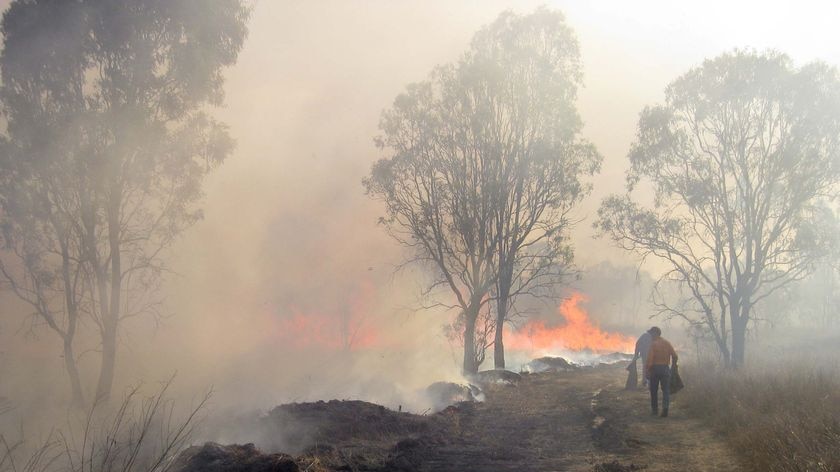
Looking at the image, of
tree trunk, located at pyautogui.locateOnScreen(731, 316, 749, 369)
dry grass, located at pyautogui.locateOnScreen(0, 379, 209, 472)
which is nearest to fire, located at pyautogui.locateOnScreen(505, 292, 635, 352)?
tree trunk, located at pyautogui.locateOnScreen(731, 316, 749, 369)

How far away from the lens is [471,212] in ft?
85.5

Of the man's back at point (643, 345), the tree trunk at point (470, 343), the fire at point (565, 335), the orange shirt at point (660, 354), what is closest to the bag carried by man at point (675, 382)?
the orange shirt at point (660, 354)

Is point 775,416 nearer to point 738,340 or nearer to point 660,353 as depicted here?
point 660,353

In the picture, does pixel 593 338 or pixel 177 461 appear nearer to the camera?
pixel 177 461

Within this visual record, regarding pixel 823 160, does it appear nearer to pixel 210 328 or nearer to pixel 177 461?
pixel 177 461

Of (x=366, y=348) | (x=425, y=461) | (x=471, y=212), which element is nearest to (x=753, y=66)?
(x=471, y=212)

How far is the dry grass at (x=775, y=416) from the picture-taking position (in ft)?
23.9

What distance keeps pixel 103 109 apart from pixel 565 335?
48.7 m

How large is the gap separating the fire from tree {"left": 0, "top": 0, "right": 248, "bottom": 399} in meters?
41.8

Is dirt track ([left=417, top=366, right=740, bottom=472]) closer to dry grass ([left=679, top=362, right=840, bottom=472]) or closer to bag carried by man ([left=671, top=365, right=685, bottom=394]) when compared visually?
dry grass ([left=679, top=362, right=840, bottom=472])

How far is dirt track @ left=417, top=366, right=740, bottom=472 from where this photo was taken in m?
9.11

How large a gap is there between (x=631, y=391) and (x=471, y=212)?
10.3 meters

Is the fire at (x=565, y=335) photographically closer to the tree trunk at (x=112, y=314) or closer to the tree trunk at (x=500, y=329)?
the tree trunk at (x=500, y=329)

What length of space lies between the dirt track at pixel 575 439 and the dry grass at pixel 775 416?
446mm
